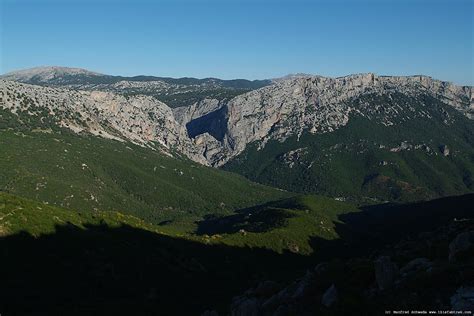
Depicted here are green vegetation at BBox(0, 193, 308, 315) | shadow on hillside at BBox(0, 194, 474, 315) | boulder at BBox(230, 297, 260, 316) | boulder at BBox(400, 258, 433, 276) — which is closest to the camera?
boulder at BBox(400, 258, 433, 276)

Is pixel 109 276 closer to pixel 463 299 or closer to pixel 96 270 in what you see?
pixel 96 270

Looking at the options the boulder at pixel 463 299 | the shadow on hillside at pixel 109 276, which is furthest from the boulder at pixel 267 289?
the shadow on hillside at pixel 109 276

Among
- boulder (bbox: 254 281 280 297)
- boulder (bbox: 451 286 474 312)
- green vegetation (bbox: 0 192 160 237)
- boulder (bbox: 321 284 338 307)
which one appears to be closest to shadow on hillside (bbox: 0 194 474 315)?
green vegetation (bbox: 0 192 160 237)

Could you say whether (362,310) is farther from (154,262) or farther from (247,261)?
(247,261)

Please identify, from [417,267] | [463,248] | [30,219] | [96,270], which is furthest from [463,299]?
[30,219]

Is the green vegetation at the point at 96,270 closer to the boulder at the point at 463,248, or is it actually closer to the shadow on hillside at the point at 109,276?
the shadow on hillside at the point at 109,276

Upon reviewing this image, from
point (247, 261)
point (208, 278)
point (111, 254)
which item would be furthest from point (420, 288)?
point (247, 261)

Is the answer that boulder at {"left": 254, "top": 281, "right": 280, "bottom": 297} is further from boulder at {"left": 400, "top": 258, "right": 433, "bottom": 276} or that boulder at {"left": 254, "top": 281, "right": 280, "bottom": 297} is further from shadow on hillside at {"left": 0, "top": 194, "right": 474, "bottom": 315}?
shadow on hillside at {"left": 0, "top": 194, "right": 474, "bottom": 315}

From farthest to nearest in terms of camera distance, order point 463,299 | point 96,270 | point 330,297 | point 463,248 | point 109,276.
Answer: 1. point 109,276
2. point 96,270
3. point 463,248
4. point 330,297
5. point 463,299
